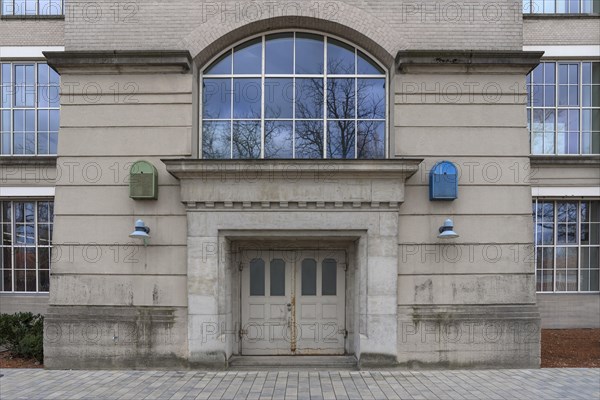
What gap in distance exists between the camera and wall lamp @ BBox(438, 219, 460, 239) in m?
8.01

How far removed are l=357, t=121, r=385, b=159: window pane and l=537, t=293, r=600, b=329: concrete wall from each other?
8.03 meters

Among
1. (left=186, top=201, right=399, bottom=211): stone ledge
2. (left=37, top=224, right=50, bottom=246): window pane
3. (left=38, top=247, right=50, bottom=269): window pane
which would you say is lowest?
(left=38, top=247, right=50, bottom=269): window pane

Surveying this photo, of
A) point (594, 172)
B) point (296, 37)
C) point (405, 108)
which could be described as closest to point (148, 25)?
point (296, 37)

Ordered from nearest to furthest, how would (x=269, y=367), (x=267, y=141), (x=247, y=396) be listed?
(x=247, y=396), (x=269, y=367), (x=267, y=141)

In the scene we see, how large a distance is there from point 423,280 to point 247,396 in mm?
4195

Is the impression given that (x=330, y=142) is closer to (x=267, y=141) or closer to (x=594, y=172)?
(x=267, y=141)

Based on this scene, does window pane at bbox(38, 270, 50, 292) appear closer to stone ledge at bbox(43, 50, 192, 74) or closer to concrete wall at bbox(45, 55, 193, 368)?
concrete wall at bbox(45, 55, 193, 368)

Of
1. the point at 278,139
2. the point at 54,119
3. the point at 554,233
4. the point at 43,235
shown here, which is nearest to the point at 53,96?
the point at 54,119

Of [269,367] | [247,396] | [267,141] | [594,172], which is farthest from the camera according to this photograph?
[594,172]

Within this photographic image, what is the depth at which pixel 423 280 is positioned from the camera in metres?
8.45

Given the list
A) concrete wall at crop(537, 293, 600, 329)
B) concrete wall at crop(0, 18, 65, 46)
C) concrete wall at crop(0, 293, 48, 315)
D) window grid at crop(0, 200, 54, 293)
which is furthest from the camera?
window grid at crop(0, 200, 54, 293)

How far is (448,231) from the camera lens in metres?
8.04

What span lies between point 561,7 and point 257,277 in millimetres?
12730

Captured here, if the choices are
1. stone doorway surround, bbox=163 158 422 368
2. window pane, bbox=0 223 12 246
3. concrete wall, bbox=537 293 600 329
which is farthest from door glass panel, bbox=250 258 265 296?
window pane, bbox=0 223 12 246
